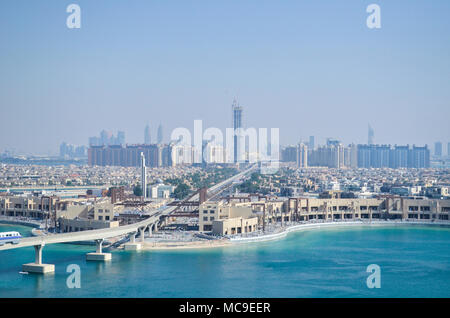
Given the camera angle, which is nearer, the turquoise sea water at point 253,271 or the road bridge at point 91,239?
the turquoise sea water at point 253,271

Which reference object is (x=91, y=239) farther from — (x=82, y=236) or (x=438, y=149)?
(x=438, y=149)

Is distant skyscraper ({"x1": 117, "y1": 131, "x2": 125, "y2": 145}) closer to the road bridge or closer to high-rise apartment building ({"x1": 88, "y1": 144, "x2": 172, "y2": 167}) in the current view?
high-rise apartment building ({"x1": 88, "y1": 144, "x2": 172, "y2": 167})

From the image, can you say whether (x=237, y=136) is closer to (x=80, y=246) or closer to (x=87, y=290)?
(x=80, y=246)

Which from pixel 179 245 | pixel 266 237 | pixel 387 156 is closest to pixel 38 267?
pixel 179 245

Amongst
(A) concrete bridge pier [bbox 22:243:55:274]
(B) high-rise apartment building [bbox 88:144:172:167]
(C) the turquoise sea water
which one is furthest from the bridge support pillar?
(B) high-rise apartment building [bbox 88:144:172:167]

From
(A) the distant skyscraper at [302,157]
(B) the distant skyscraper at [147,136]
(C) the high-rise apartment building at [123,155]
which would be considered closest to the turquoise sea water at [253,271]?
(C) the high-rise apartment building at [123,155]

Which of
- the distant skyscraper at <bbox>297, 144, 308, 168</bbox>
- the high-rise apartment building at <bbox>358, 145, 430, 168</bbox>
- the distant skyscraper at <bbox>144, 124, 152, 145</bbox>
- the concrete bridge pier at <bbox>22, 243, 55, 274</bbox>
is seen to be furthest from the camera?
the distant skyscraper at <bbox>144, 124, 152, 145</bbox>

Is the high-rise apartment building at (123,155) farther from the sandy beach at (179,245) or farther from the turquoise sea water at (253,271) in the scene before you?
the sandy beach at (179,245)
